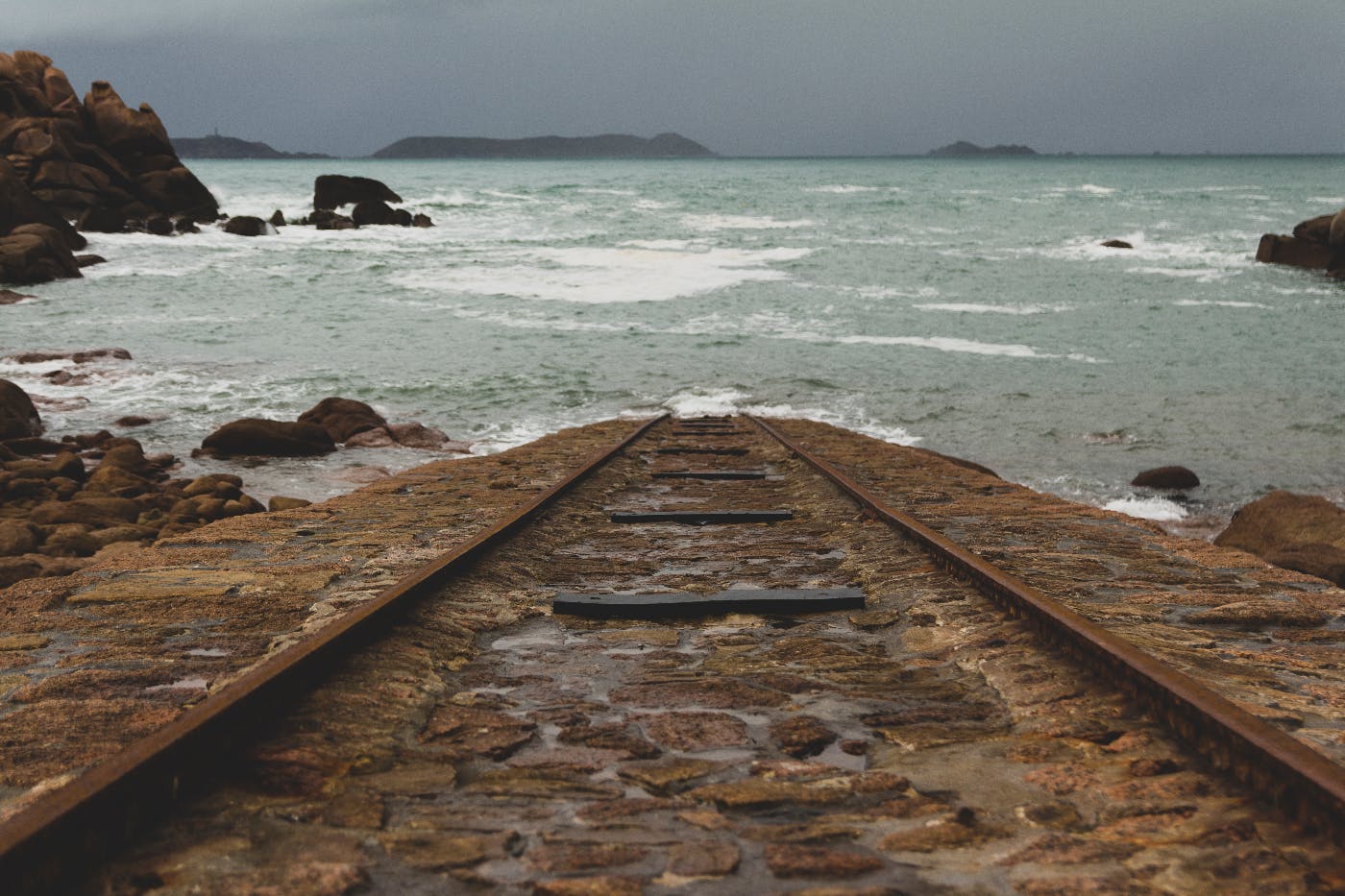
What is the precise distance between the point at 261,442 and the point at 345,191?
57190 millimetres

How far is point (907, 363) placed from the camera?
77.8ft

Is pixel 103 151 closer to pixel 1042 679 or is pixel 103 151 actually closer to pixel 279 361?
pixel 279 361

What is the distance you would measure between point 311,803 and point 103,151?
54.7 m

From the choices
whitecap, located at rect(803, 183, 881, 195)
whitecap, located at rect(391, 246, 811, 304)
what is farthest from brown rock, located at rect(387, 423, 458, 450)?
whitecap, located at rect(803, 183, 881, 195)

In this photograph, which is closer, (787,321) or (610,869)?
(610,869)

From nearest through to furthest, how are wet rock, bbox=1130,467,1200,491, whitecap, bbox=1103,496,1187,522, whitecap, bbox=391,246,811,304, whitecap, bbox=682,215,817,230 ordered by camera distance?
whitecap, bbox=1103,496,1187,522 → wet rock, bbox=1130,467,1200,491 → whitecap, bbox=391,246,811,304 → whitecap, bbox=682,215,817,230

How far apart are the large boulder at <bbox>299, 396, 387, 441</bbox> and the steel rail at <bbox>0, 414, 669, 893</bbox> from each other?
12.5 metres

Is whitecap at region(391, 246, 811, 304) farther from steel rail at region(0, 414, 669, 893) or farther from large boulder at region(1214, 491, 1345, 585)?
steel rail at region(0, 414, 669, 893)

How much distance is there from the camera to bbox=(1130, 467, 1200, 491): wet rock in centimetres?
1398

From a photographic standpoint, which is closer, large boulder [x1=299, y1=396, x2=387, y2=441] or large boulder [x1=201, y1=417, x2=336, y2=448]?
large boulder [x1=201, y1=417, x2=336, y2=448]

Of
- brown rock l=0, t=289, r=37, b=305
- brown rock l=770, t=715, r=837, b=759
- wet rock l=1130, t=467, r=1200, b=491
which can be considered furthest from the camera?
brown rock l=0, t=289, r=37, b=305

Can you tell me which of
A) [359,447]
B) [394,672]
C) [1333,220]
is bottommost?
[359,447]

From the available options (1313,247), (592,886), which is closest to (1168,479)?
(592,886)

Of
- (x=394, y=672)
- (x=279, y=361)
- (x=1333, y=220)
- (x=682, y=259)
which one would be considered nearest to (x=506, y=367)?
(x=279, y=361)
